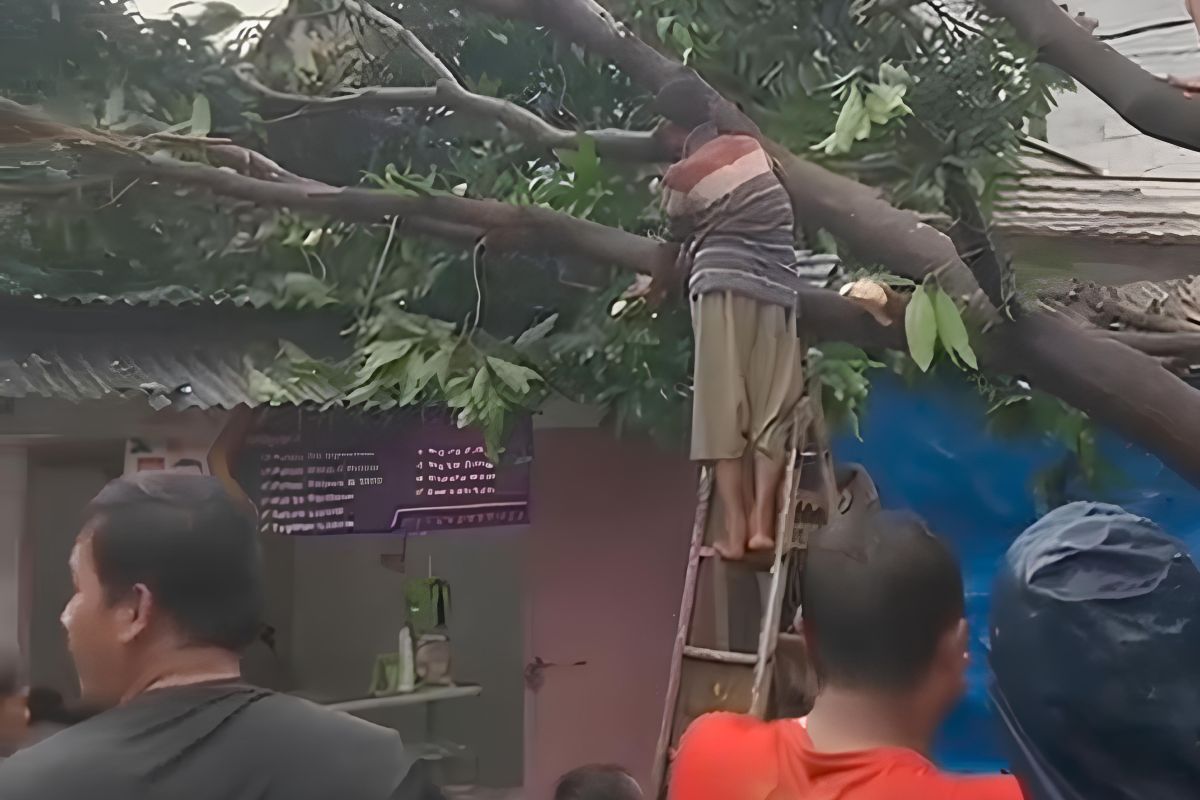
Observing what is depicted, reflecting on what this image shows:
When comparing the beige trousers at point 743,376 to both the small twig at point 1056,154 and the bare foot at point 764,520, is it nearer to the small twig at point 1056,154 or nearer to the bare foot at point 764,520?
the bare foot at point 764,520

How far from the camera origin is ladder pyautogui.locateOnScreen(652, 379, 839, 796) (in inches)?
84.0

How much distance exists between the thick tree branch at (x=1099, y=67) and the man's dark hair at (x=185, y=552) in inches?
76.4

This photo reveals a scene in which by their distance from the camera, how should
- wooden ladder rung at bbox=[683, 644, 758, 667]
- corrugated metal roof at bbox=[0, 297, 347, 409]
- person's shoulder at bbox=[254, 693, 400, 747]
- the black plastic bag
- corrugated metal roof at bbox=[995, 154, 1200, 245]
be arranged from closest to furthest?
the black plastic bag
person's shoulder at bbox=[254, 693, 400, 747]
corrugated metal roof at bbox=[0, 297, 347, 409]
wooden ladder rung at bbox=[683, 644, 758, 667]
corrugated metal roof at bbox=[995, 154, 1200, 245]

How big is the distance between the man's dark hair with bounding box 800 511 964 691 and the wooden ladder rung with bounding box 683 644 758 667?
22cm

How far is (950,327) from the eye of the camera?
2.24m

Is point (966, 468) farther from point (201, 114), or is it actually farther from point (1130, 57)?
point (201, 114)

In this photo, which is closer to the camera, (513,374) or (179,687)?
(179,687)

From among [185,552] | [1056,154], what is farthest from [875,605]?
[185,552]

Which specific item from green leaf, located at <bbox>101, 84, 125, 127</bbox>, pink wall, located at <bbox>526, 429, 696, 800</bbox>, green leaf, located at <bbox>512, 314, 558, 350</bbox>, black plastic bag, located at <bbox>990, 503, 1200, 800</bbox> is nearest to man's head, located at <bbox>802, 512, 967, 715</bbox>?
black plastic bag, located at <bbox>990, 503, 1200, 800</bbox>

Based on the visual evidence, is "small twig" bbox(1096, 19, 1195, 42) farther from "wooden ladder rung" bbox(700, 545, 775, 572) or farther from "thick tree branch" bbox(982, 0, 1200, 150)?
"wooden ladder rung" bbox(700, 545, 775, 572)

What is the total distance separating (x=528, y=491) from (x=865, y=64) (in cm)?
118

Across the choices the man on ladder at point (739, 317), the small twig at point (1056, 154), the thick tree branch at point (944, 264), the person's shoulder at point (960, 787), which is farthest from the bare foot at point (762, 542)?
the small twig at point (1056, 154)

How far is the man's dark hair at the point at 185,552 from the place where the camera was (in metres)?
1.93

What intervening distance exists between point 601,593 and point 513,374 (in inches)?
19.9
